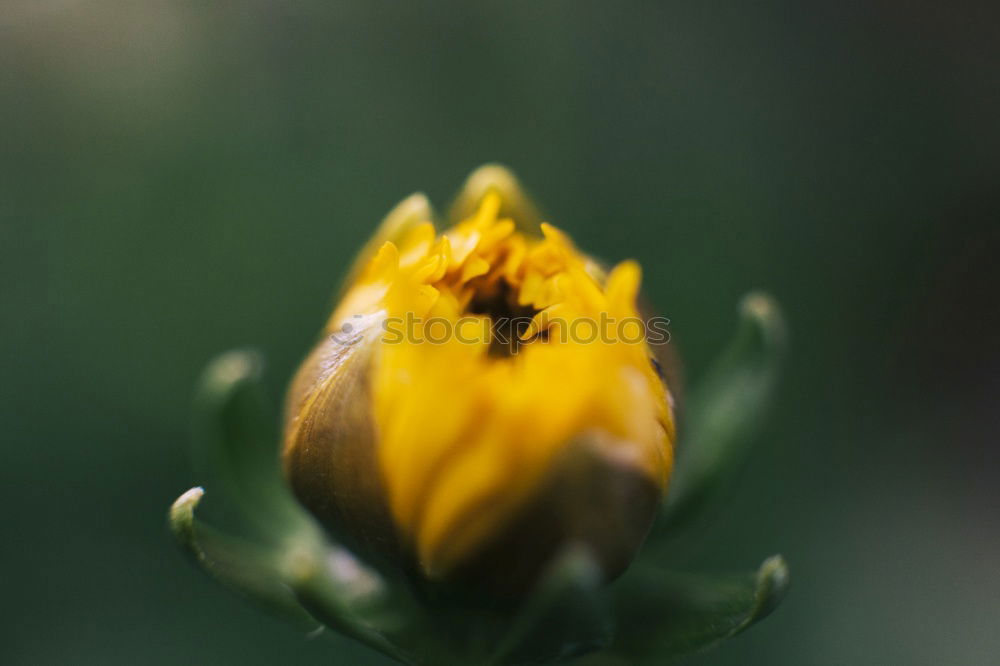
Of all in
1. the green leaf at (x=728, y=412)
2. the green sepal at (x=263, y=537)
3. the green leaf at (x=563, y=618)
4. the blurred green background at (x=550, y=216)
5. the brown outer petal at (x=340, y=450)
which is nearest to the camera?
the green leaf at (x=563, y=618)

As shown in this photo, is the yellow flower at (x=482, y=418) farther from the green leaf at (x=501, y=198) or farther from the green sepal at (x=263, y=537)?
the green leaf at (x=501, y=198)

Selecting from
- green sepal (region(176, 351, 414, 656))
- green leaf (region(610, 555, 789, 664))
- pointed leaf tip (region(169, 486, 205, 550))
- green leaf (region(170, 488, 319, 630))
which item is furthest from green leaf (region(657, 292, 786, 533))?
pointed leaf tip (region(169, 486, 205, 550))

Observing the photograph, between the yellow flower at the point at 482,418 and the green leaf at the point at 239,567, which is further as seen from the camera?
the green leaf at the point at 239,567

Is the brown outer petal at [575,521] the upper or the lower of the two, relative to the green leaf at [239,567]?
upper

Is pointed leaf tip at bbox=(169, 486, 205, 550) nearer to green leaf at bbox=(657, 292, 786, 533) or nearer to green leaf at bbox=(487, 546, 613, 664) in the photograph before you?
green leaf at bbox=(487, 546, 613, 664)

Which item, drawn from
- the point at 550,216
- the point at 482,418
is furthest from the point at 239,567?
the point at 550,216

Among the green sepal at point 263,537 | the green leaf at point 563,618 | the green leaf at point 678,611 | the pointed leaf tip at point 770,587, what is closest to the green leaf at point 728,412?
the green leaf at point 678,611
